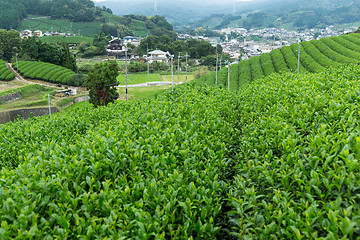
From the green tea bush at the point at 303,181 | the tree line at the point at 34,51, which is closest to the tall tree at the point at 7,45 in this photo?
the tree line at the point at 34,51

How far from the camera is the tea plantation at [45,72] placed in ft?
118

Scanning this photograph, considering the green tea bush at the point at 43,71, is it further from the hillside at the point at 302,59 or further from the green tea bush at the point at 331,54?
the green tea bush at the point at 331,54

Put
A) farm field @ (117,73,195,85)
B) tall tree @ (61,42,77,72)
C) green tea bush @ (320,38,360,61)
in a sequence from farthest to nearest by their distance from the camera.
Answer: farm field @ (117,73,195,85) → tall tree @ (61,42,77,72) → green tea bush @ (320,38,360,61)

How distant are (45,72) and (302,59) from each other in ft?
98.8

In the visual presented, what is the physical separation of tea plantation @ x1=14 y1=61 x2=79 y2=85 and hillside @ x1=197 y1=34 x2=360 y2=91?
1863cm

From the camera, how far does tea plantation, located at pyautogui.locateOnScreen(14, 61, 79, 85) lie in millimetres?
36041

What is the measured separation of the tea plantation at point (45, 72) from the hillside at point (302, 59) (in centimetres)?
1863

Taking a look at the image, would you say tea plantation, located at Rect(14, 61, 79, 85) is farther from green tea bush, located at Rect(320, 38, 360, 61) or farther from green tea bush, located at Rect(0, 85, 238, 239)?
green tea bush, located at Rect(0, 85, 238, 239)

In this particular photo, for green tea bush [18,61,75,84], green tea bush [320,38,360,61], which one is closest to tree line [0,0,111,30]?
green tea bush [18,61,75,84]

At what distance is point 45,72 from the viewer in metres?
37.2

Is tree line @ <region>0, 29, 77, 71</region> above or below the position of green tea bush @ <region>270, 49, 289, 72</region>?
above

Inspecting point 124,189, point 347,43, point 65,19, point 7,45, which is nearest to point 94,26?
point 65,19

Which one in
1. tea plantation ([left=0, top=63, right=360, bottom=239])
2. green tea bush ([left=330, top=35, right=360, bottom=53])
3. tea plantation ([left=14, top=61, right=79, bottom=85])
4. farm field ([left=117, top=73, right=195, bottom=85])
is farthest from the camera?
farm field ([left=117, top=73, right=195, bottom=85])

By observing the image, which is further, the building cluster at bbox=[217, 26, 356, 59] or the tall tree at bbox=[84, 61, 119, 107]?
the building cluster at bbox=[217, 26, 356, 59]
